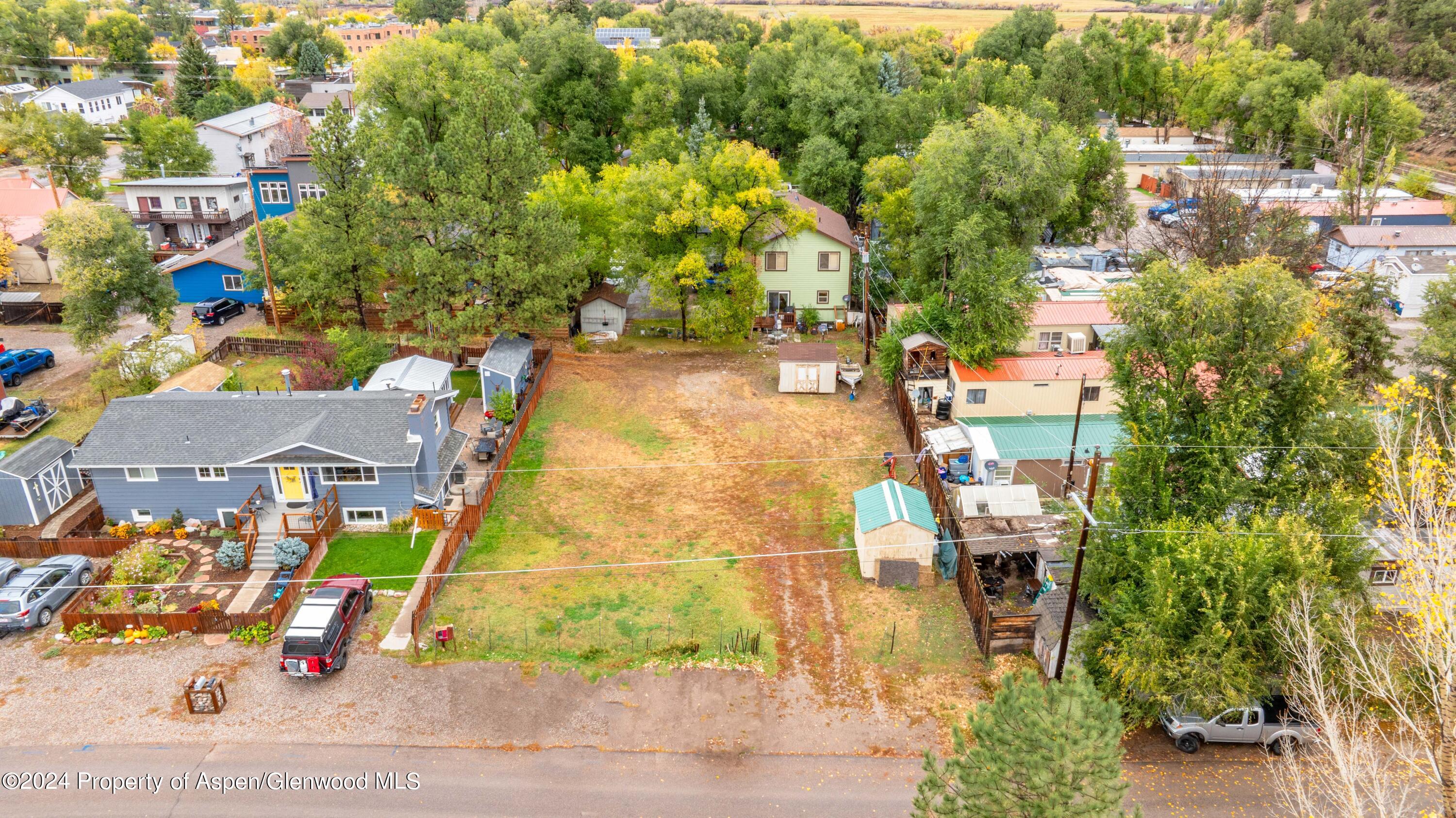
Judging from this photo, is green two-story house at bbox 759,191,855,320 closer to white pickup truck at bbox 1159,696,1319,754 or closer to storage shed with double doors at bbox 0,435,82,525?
white pickup truck at bbox 1159,696,1319,754

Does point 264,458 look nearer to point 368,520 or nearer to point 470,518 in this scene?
point 368,520

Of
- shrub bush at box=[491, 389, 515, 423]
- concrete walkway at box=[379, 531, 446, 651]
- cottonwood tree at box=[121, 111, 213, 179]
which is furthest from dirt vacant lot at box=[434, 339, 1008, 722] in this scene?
cottonwood tree at box=[121, 111, 213, 179]

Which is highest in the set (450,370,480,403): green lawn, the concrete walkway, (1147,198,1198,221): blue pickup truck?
(1147,198,1198,221): blue pickup truck

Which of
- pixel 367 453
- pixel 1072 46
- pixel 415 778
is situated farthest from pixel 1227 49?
pixel 415 778

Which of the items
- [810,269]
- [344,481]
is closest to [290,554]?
[344,481]

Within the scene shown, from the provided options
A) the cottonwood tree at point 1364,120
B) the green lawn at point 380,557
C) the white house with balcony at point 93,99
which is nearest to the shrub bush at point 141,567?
the green lawn at point 380,557

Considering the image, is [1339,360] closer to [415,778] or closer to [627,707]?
[627,707]
